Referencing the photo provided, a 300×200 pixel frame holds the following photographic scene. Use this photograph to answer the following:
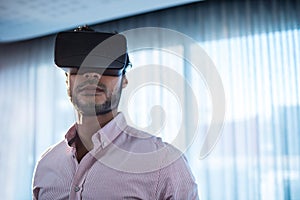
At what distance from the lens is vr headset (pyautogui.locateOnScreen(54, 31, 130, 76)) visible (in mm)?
840

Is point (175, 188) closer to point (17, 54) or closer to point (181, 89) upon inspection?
point (181, 89)

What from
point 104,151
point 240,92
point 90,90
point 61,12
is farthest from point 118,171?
point 61,12

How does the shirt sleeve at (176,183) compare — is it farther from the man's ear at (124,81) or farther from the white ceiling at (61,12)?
the white ceiling at (61,12)

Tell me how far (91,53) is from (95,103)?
126 millimetres

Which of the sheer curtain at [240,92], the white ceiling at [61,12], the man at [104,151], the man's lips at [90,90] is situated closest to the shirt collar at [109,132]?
the man at [104,151]

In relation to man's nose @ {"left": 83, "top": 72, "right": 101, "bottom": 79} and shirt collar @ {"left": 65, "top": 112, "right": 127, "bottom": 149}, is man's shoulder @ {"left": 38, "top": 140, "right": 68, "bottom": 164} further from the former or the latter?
man's nose @ {"left": 83, "top": 72, "right": 101, "bottom": 79}

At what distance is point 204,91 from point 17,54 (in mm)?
1652

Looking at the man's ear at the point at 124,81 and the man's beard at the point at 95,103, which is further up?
the man's ear at the point at 124,81

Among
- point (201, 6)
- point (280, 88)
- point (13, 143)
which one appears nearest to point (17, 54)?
point (13, 143)

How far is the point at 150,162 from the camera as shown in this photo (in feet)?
2.72

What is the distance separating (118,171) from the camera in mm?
823

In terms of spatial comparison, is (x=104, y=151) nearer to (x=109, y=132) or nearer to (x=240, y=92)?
(x=109, y=132)

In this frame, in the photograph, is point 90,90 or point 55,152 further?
point 55,152

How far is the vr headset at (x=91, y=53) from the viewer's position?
0.84 meters
